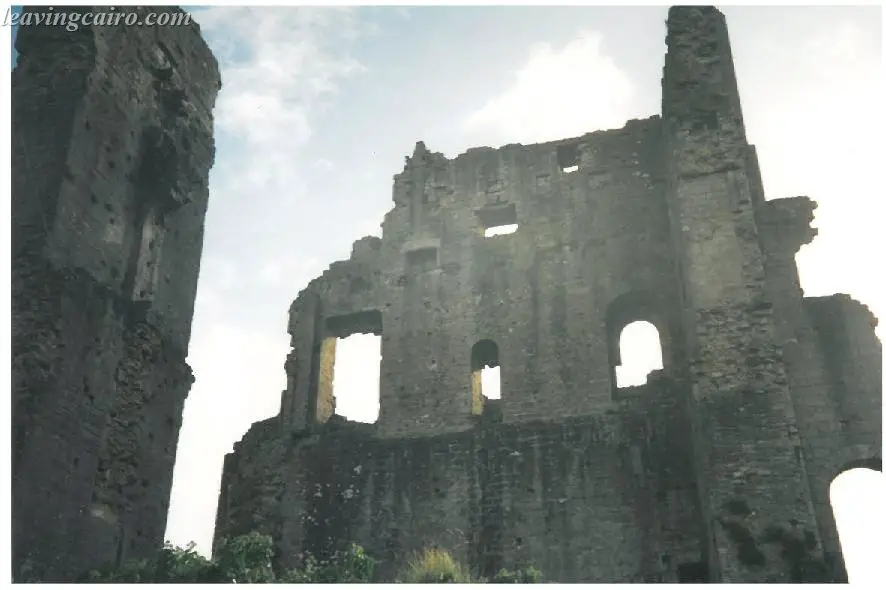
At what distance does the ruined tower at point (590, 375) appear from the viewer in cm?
1175

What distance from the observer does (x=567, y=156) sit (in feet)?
53.5

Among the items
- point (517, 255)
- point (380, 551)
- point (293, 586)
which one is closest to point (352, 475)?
point (380, 551)

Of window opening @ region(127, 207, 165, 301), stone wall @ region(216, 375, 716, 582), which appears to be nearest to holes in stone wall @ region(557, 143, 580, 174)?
stone wall @ region(216, 375, 716, 582)

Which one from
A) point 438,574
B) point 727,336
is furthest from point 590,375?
point 438,574

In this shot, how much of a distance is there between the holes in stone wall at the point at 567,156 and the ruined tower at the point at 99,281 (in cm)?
812

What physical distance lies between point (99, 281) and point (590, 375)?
7958 mm

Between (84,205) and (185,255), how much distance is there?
4.29 feet

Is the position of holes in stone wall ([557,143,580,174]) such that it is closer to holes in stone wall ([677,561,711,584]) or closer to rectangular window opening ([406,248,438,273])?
rectangular window opening ([406,248,438,273])

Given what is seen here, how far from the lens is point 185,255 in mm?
8930

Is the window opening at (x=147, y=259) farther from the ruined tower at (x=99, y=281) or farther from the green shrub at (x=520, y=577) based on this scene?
the green shrub at (x=520, y=577)

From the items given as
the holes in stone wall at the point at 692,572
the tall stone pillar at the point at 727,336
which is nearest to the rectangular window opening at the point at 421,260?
the tall stone pillar at the point at 727,336

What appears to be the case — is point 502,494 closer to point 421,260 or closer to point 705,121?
point 421,260

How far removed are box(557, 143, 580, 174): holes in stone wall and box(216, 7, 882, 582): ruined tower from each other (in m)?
0.03

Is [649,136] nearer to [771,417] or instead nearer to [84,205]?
[771,417]
